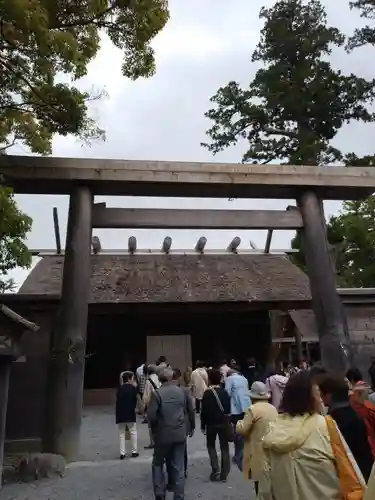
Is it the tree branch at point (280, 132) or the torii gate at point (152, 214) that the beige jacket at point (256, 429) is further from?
the tree branch at point (280, 132)

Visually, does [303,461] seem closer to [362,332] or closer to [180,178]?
[180,178]

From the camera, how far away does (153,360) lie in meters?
16.3

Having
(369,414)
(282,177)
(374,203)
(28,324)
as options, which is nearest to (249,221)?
(282,177)

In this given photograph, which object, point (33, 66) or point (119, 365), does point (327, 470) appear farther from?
point (119, 365)

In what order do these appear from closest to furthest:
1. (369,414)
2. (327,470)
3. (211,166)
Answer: (327,470) < (369,414) < (211,166)

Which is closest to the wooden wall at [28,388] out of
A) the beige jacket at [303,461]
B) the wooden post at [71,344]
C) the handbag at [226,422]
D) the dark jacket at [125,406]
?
the wooden post at [71,344]

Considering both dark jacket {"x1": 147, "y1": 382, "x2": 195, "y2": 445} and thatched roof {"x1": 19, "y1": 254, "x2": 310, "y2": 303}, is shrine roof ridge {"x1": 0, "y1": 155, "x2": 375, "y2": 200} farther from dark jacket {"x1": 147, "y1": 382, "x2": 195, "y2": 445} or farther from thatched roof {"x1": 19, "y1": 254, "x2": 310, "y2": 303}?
thatched roof {"x1": 19, "y1": 254, "x2": 310, "y2": 303}

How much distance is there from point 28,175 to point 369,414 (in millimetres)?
6677

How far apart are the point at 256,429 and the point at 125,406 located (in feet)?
12.4

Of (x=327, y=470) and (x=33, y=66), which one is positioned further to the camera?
(x=33, y=66)

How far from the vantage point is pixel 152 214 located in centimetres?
913

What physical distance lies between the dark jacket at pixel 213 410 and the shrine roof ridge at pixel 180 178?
12.8 ft

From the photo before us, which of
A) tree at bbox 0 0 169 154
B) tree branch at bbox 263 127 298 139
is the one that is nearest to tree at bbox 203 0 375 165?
tree branch at bbox 263 127 298 139

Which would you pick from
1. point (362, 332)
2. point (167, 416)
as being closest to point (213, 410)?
point (167, 416)
